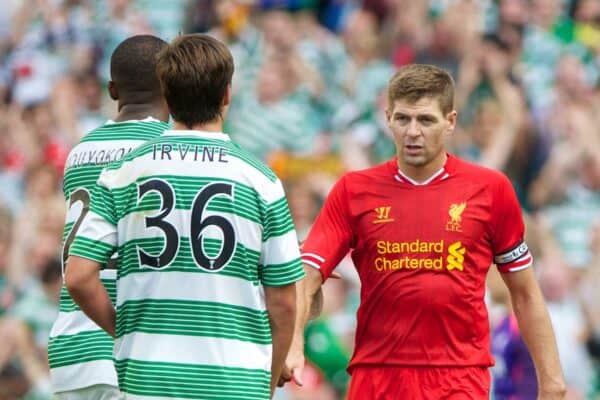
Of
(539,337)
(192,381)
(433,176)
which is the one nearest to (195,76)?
(192,381)

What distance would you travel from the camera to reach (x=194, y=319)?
17.1 feet

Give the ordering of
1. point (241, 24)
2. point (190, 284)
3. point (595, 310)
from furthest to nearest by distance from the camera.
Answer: point (241, 24)
point (595, 310)
point (190, 284)

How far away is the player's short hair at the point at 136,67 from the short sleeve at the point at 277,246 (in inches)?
44.1

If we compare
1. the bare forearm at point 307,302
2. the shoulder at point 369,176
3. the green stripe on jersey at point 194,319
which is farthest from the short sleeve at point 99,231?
the shoulder at point 369,176

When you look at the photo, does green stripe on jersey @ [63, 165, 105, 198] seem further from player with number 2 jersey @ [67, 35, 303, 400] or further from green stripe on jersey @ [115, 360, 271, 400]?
green stripe on jersey @ [115, 360, 271, 400]

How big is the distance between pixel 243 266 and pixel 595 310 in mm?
8057

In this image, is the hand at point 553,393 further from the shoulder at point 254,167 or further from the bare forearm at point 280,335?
the shoulder at point 254,167

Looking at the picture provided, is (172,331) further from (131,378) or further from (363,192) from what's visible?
(363,192)

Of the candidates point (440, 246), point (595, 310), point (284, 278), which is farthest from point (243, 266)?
point (595, 310)

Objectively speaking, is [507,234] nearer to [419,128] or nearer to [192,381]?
[419,128]

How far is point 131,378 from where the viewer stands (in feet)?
17.4

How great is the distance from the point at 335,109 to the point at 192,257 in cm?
914

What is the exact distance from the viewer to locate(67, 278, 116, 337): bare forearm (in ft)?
17.3

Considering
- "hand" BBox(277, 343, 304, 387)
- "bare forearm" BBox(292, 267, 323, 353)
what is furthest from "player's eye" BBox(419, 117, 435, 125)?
"hand" BBox(277, 343, 304, 387)
